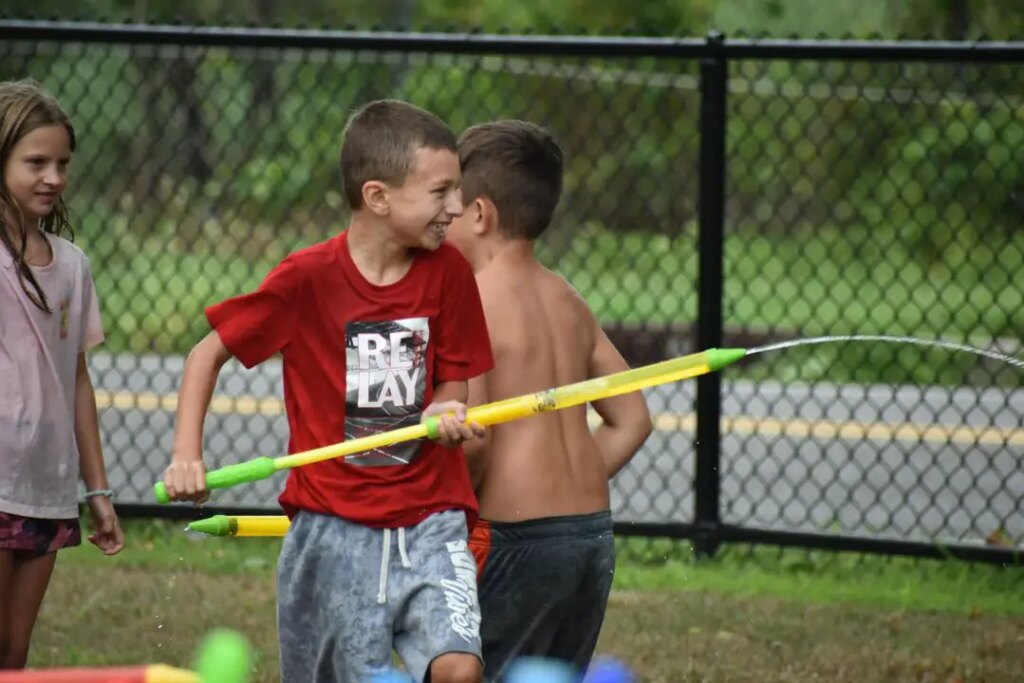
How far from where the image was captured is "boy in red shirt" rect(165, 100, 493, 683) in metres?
3.27

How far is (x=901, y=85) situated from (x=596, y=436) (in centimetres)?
1017

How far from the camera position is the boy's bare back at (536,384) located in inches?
143

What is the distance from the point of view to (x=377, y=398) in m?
3.35

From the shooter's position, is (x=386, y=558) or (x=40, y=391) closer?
(x=386, y=558)

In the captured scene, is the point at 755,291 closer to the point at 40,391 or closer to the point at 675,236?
the point at 675,236

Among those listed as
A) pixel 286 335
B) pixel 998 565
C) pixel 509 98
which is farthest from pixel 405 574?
pixel 509 98

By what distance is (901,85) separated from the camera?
1354cm

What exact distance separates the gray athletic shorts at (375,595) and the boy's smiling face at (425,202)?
0.52 meters

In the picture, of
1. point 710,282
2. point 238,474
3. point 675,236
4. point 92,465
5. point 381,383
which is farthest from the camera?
point 675,236

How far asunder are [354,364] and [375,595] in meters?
0.43

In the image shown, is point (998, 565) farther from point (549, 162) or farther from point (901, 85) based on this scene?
point (901, 85)

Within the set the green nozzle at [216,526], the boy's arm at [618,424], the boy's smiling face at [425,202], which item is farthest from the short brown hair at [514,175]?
the green nozzle at [216,526]

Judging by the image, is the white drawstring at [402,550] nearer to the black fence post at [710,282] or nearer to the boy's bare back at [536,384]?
the boy's bare back at [536,384]

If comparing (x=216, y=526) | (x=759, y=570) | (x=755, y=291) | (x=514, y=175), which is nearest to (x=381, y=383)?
(x=216, y=526)
